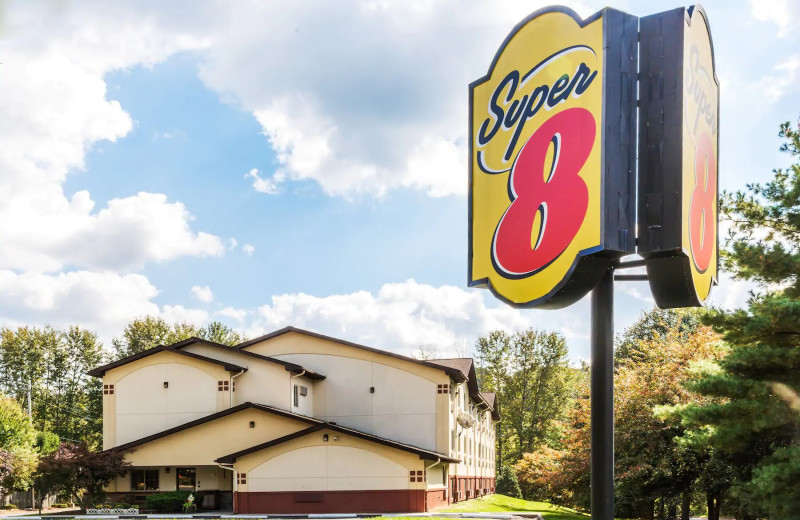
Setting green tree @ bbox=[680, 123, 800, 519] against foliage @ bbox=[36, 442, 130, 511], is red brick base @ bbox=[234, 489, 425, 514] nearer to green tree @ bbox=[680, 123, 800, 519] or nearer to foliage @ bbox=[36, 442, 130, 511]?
foliage @ bbox=[36, 442, 130, 511]

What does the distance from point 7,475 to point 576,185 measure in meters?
45.4

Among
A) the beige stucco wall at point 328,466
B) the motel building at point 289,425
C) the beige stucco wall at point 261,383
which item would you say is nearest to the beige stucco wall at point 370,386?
the motel building at point 289,425

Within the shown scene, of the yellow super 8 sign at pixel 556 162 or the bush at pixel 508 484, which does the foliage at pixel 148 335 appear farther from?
the yellow super 8 sign at pixel 556 162

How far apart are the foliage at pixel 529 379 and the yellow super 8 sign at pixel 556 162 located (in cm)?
6063

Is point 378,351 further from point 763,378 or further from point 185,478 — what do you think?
point 763,378

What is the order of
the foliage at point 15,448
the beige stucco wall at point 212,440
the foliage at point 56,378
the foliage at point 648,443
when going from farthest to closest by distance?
the foliage at point 56,378 < the foliage at point 15,448 < the beige stucco wall at point 212,440 < the foliage at point 648,443

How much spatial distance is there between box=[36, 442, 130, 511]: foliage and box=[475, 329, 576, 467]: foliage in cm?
3708

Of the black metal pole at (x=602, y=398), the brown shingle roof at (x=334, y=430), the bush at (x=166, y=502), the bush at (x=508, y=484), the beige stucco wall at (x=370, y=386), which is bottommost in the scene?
the bush at (x=508, y=484)

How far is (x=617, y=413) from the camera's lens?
2983 cm

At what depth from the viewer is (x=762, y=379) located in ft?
55.2

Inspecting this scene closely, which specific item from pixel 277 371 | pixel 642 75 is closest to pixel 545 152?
pixel 642 75

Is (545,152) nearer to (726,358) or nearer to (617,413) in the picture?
(726,358)

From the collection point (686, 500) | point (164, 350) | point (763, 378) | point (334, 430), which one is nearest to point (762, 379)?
point (763, 378)

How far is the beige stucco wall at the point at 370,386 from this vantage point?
1591 inches
